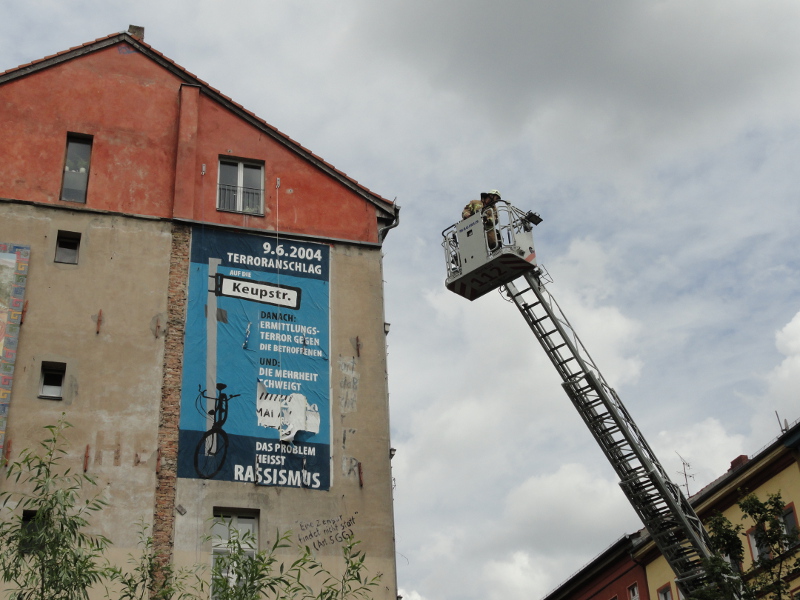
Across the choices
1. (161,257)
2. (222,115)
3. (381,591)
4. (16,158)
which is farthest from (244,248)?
(381,591)

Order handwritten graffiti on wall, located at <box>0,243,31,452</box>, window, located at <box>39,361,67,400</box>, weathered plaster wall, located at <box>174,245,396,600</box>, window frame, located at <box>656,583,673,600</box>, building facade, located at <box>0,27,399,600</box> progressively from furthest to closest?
window frame, located at <box>656,583,673,600</box>
window, located at <box>39,361,67,400</box>
building facade, located at <box>0,27,399,600</box>
weathered plaster wall, located at <box>174,245,396,600</box>
handwritten graffiti on wall, located at <box>0,243,31,452</box>

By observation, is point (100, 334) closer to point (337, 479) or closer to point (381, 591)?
point (337, 479)

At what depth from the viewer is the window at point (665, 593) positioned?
40438 mm

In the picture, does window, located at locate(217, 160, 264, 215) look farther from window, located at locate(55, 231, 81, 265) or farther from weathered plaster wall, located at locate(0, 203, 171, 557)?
window, located at locate(55, 231, 81, 265)

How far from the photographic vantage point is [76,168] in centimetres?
2859

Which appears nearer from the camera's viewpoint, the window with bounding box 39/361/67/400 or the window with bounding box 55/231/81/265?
the window with bounding box 39/361/67/400

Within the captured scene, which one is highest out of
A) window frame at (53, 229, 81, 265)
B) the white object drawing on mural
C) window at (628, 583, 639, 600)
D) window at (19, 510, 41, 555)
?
window frame at (53, 229, 81, 265)

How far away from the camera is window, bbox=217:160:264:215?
96.6 ft

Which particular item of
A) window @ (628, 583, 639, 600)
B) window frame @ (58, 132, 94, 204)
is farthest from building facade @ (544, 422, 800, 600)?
window frame @ (58, 132, 94, 204)

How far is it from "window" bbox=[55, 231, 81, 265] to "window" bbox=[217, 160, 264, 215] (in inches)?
155

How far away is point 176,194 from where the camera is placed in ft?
94.4

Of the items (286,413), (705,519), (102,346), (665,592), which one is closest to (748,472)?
(705,519)

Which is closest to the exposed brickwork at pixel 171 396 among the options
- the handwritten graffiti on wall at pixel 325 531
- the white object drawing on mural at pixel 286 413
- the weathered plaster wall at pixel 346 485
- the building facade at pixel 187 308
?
the building facade at pixel 187 308

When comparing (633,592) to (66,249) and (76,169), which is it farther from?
(76,169)
